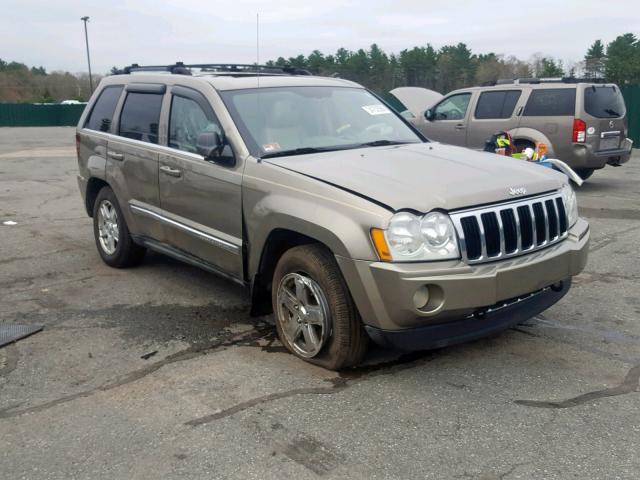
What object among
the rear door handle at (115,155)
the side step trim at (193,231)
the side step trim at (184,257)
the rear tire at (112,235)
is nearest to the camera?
the side step trim at (193,231)

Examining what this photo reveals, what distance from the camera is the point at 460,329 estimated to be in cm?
375

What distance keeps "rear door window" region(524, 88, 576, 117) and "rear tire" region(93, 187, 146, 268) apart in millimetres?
7871

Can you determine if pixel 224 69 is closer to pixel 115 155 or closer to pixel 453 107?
pixel 115 155

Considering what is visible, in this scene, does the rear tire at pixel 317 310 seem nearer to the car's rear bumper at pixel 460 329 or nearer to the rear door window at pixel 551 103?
the car's rear bumper at pixel 460 329

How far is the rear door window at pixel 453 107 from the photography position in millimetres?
12695

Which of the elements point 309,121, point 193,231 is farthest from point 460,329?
point 193,231

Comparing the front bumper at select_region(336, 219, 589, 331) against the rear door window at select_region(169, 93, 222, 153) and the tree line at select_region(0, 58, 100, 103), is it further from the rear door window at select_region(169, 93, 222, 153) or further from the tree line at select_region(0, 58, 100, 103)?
the tree line at select_region(0, 58, 100, 103)

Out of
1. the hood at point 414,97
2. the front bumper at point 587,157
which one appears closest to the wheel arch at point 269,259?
the front bumper at point 587,157

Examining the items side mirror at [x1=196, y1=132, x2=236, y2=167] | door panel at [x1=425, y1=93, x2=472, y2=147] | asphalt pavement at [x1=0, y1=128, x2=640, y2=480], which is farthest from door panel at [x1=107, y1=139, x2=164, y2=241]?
door panel at [x1=425, y1=93, x2=472, y2=147]

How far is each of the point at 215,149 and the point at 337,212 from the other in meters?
1.25

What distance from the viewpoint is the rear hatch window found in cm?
1127

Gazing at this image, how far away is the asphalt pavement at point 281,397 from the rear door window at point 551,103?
6069 mm

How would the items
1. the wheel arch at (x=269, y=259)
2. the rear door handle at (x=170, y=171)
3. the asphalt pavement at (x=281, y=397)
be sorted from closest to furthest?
the asphalt pavement at (x=281, y=397)
the wheel arch at (x=269, y=259)
the rear door handle at (x=170, y=171)

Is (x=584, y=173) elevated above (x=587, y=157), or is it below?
below
